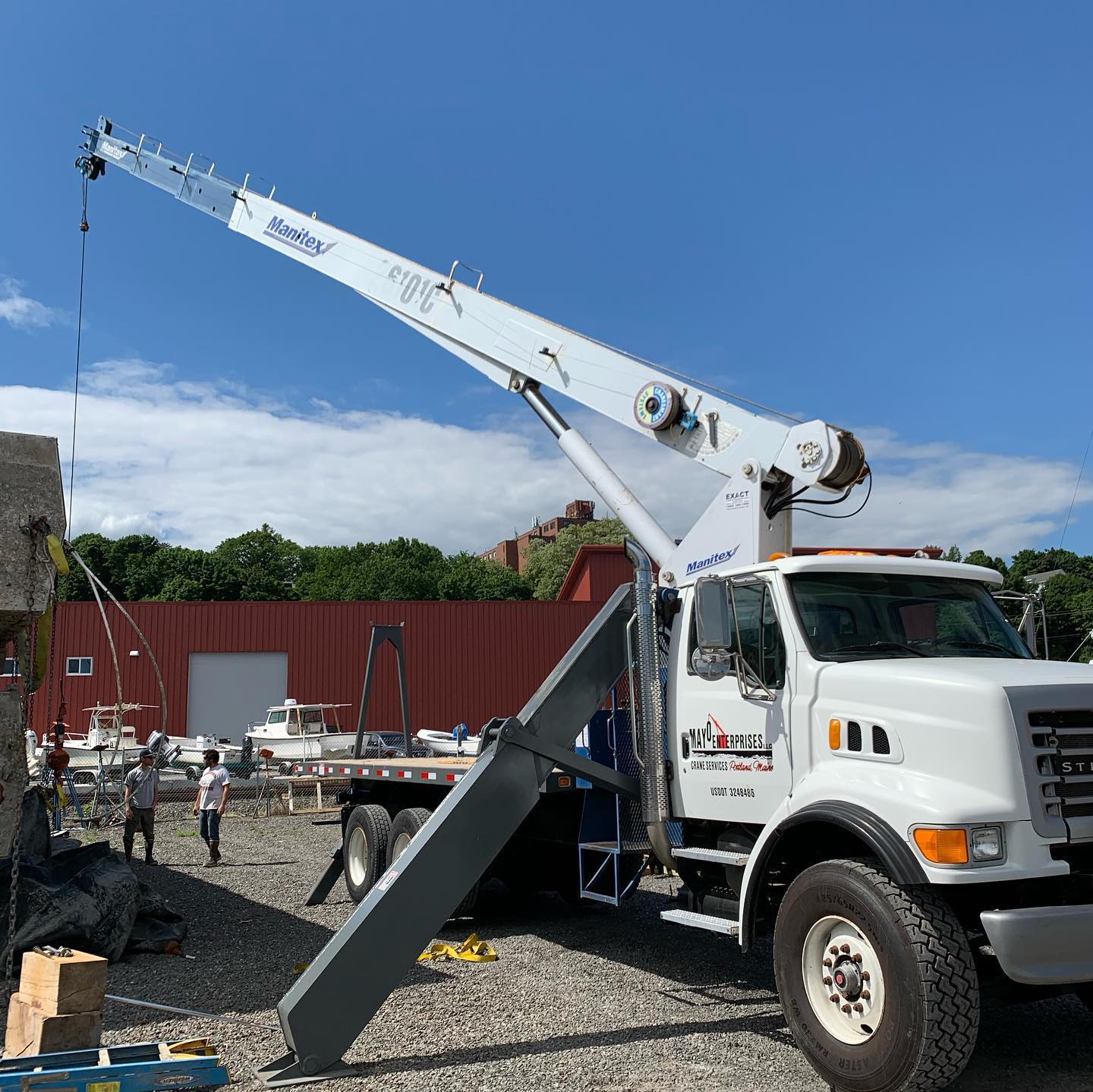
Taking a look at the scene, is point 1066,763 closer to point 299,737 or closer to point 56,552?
point 56,552

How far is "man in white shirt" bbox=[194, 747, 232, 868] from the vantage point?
13570 millimetres

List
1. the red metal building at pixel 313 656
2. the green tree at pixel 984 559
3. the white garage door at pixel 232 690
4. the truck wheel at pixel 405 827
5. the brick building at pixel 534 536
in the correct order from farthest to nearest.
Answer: the brick building at pixel 534 536
the green tree at pixel 984 559
the white garage door at pixel 232 690
the red metal building at pixel 313 656
the truck wheel at pixel 405 827

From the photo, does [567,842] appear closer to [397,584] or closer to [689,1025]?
[689,1025]

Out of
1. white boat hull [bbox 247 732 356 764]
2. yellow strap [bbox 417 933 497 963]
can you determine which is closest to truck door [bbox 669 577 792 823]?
yellow strap [bbox 417 933 497 963]

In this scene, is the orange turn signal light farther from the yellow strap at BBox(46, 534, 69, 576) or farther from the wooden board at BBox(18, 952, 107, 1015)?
the yellow strap at BBox(46, 534, 69, 576)

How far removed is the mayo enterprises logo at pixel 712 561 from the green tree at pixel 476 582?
6457 cm

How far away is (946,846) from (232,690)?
2886 cm

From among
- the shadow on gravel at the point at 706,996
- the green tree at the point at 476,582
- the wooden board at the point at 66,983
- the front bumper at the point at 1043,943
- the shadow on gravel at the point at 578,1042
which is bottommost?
the shadow on gravel at the point at 706,996

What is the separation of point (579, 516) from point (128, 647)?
90.9 meters

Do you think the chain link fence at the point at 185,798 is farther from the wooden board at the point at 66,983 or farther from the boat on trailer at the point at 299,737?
the wooden board at the point at 66,983

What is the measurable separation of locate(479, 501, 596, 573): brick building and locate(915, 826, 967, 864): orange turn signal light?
97835 millimetres

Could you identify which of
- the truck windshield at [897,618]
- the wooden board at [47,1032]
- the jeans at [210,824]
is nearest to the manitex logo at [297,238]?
the jeans at [210,824]

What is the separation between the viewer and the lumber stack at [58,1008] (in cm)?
563

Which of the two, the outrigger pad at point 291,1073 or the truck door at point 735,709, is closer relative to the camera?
the outrigger pad at point 291,1073
